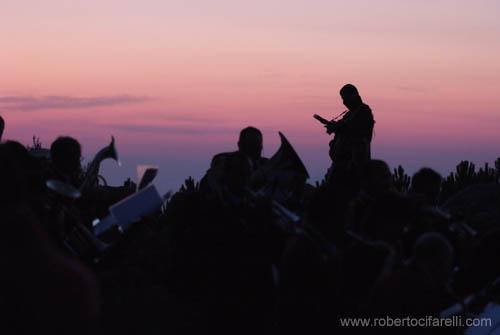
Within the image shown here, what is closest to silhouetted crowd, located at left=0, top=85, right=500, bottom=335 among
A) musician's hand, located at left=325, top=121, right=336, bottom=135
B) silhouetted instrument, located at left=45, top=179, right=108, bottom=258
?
silhouetted instrument, located at left=45, top=179, right=108, bottom=258

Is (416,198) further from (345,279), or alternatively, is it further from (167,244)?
(167,244)

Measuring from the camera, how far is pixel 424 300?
6.95 meters

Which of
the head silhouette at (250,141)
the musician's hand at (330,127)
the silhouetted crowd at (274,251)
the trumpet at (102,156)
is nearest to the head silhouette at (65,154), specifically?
the silhouetted crowd at (274,251)

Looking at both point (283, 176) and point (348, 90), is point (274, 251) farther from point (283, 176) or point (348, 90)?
point (348, 90)

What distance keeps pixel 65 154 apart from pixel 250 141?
2.19 meters

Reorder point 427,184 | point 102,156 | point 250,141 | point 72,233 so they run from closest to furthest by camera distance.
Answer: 1. point 72,233
2. point 427,184
3. point 102,156
4. point 250,141

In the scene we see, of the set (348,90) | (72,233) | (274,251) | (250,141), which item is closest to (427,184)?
(274,251)

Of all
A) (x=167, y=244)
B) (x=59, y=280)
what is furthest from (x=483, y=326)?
(x=59, y=280)

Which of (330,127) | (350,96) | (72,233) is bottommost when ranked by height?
(72,233)

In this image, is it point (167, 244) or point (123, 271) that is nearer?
point (123, 271)

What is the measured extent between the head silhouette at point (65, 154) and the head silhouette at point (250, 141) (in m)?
1.98

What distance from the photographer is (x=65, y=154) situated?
31.2 feet

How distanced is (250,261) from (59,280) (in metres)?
4.99

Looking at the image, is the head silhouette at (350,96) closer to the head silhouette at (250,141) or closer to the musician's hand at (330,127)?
the musician's hand at (330,127)
